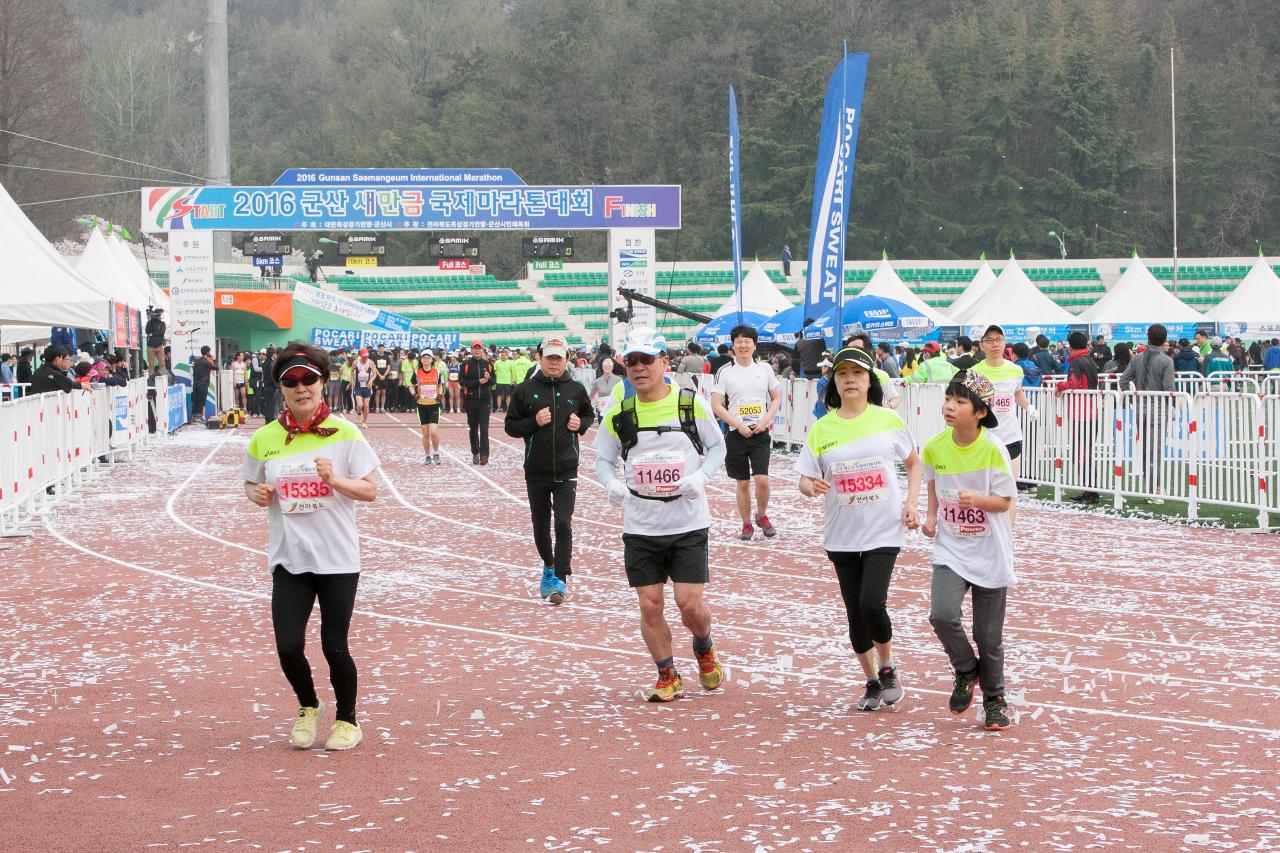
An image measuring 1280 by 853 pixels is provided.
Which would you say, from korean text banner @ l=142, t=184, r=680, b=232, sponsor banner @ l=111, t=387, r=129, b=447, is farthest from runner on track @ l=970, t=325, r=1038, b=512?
korean text banner @ l=142, t=184, r=680, b=232

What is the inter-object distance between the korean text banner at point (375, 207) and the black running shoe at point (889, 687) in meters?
31.8

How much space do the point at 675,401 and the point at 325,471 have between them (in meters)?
2.03

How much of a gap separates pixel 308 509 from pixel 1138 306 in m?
37.7

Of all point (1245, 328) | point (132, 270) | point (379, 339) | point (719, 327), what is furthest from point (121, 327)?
point (1245, 328)

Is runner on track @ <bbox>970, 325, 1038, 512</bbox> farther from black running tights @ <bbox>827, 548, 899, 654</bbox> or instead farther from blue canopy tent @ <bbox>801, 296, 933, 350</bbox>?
blue canopy tent @ <bbox>801, 296, 933, 350</bbox>

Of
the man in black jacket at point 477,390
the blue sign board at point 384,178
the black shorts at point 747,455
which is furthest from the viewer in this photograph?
the blue sign board at point 384,178

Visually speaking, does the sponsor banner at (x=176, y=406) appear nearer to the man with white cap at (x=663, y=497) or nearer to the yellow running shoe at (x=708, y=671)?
the man with white cap at (x=663, y=497)

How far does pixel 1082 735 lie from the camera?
6801 mm

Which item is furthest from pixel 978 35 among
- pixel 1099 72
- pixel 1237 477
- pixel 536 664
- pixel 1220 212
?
pixel 536 664

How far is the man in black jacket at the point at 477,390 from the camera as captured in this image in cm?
2262

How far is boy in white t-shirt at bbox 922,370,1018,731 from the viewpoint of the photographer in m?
6.91

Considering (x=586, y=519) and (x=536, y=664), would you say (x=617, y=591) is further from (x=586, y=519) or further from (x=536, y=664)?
(x=586, y=519)

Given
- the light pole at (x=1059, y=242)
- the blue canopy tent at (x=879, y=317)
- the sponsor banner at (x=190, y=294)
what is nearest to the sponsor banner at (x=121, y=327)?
the sponsor banner at (x=190, y=294)

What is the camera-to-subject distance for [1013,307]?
41.6 metres
